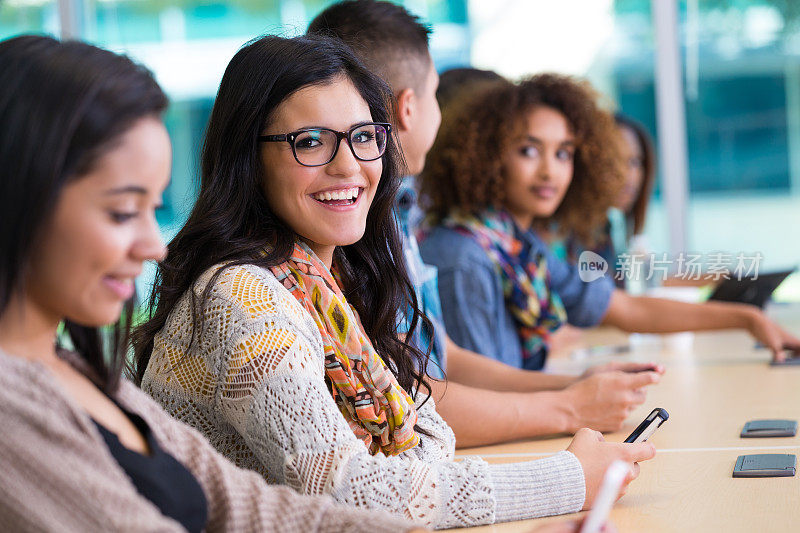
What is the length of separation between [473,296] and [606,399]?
662mm

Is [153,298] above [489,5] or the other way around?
the other way around

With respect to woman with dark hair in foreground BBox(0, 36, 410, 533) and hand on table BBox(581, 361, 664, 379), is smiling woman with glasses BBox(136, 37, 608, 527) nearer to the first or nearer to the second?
woman with dark hair in foreground BBox(0, 36, 410, 533)

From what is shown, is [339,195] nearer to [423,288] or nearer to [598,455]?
[598,455]

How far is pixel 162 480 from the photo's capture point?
0.92m

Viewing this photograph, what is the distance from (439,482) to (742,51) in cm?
460

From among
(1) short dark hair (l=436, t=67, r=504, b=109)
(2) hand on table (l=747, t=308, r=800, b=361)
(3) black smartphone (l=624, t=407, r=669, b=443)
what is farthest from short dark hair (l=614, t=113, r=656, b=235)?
(3) black smartphone (l=624, t=407, r=669, b=443)

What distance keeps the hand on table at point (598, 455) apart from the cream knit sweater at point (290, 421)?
0.02m

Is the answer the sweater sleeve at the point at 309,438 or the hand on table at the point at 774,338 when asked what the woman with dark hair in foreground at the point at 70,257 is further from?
the hand on table at the point at 774,338

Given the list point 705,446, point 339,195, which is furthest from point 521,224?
point 339,195

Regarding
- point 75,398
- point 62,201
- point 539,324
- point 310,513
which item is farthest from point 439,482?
point 539,324

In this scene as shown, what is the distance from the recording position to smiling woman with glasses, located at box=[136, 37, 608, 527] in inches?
43.0

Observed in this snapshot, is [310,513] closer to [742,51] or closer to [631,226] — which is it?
[631,226]

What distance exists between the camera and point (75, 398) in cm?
91

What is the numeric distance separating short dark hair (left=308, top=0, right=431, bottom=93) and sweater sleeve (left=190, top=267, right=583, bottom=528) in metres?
0.88
